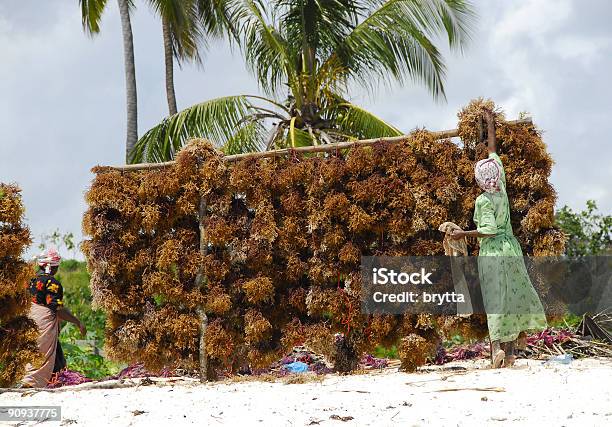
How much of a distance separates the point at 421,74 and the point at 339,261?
8377 mm

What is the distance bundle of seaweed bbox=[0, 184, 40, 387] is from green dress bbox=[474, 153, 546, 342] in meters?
4.77

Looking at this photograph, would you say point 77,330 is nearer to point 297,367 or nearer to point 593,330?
point 297,367

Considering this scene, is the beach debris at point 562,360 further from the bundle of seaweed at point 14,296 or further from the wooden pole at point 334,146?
the bundle of seaweed at point 14,296

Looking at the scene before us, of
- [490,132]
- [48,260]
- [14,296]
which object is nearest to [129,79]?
[48,260]

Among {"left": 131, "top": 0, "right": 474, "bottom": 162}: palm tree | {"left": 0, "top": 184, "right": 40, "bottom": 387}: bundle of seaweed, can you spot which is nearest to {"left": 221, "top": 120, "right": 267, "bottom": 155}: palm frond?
{"left": 131, "top": 0, "right": 474, "bottom": 162}: palm tree

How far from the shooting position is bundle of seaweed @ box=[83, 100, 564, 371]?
790cm

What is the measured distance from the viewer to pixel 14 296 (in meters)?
8.24

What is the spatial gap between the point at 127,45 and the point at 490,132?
38.2 feet

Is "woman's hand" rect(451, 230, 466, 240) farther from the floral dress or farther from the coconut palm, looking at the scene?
the coconut palm

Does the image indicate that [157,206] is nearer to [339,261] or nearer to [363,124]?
[339,261]

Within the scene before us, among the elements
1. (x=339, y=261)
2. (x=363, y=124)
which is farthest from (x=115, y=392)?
(x=363, y=124)

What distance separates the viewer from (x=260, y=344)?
8.40 meters

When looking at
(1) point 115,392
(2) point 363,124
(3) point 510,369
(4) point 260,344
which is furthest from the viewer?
(2) point 363,124

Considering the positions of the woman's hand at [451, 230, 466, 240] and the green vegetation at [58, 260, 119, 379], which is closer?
the woman's hand at [451, 230, 466, 240]
